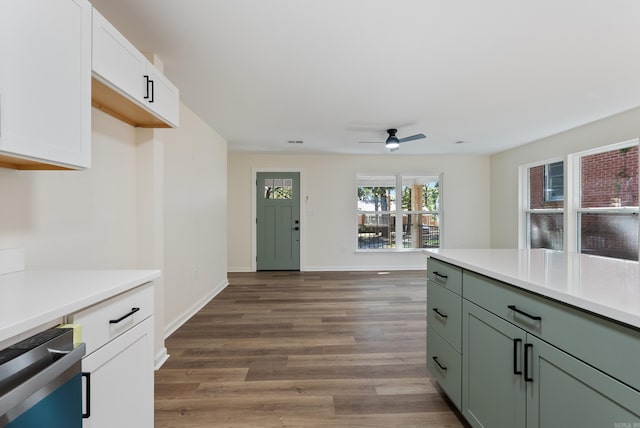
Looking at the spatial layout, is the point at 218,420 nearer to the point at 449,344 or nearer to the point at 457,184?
the point at 449,344

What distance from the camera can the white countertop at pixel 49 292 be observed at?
72 cm

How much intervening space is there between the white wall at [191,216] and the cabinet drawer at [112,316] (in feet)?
5.05

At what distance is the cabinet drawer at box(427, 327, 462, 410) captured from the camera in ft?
5.14

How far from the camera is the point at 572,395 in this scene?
2.96 ft

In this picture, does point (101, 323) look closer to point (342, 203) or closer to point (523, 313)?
point (523, 313)

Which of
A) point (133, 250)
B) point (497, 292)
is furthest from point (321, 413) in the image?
point (133, 250)

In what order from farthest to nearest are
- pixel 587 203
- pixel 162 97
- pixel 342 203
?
pixel 342 203
pixel 587 203
pixel 162 97

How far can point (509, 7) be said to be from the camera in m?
1.67

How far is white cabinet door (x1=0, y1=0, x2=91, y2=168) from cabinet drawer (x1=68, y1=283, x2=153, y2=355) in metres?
0.59

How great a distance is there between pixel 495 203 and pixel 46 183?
6762 mm

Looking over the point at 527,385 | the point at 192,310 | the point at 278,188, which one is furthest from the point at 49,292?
the point at 278,188

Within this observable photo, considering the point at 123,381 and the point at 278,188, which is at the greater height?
the point at 278,188

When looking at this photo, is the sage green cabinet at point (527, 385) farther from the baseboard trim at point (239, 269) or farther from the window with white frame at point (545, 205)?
the baseboard trim at point (239, 269)

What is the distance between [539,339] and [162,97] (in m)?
2.40
